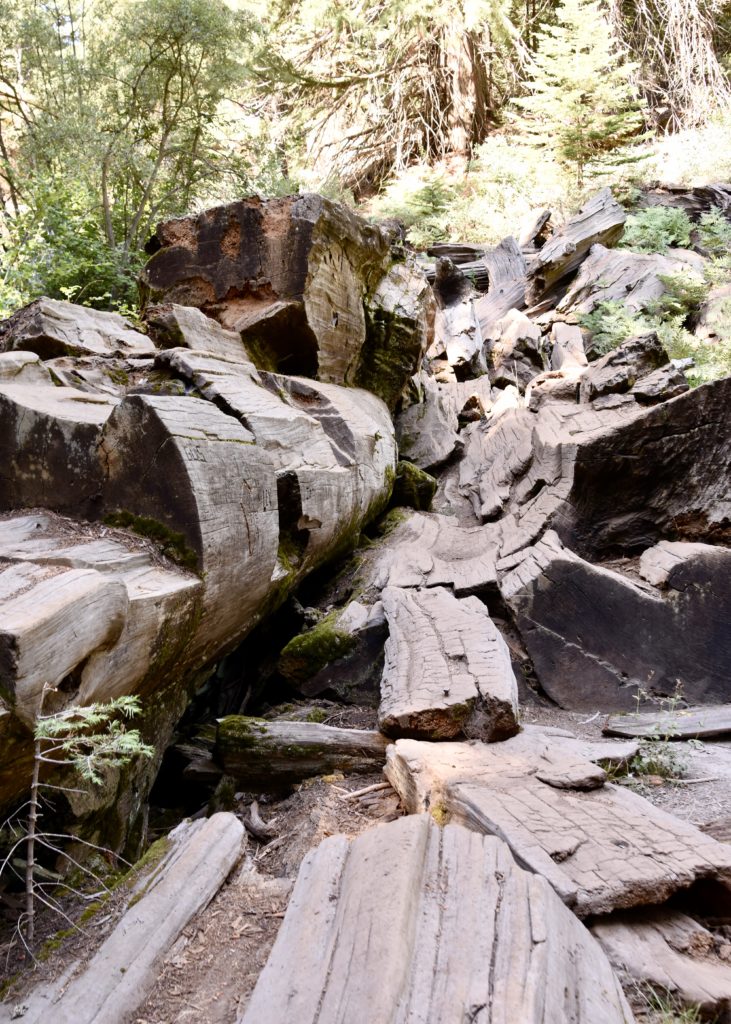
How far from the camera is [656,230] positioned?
483 inches

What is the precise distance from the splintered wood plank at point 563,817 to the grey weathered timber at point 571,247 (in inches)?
414

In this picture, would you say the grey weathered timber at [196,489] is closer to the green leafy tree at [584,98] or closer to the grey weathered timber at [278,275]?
the grey weathered timber at [278,275]

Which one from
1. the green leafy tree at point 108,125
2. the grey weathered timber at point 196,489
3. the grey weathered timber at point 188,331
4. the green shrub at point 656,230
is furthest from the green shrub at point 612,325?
the grey weathered timber at point 196,489

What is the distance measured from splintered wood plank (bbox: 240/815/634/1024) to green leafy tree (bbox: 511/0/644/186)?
53.4 ft

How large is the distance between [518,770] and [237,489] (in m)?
2.15

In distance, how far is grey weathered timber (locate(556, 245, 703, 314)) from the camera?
1016 centimetres

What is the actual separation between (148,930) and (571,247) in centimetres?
1231

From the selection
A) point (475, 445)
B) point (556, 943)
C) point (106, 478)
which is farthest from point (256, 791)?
point (475, 445)

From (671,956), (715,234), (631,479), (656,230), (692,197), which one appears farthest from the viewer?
(692,197)

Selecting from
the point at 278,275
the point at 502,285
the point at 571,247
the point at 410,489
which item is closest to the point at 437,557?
the point at 410,489

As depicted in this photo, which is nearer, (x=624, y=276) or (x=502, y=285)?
(x=624, y=276)

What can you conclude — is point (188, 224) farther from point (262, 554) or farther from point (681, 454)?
point (681, 454)

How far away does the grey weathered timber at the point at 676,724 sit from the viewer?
3734mm

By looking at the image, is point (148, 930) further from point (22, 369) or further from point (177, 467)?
point (22, 369)
